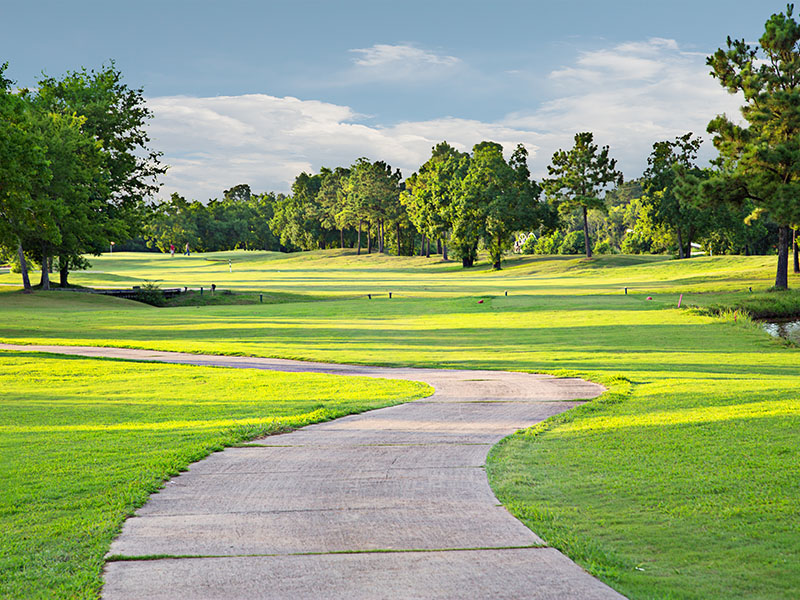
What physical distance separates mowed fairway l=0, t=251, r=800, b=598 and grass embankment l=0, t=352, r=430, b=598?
10.7 ft

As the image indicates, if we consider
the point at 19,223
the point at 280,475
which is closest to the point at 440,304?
the point at 19,223

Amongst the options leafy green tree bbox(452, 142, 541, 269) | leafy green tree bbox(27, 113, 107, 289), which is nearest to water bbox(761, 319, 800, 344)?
leafy green tree bbox(27, 113, 107, 289)

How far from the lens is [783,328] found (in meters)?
32.1

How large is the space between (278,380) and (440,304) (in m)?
25.8

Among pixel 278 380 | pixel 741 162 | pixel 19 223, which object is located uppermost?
pixel 741 162

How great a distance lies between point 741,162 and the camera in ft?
138

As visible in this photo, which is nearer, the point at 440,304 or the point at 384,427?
the point at 384,427

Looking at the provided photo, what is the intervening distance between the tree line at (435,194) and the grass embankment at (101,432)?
16.1 metres

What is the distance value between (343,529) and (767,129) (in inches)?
1800

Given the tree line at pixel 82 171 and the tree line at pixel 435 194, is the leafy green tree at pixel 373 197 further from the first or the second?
the tree line at pixel 82 171

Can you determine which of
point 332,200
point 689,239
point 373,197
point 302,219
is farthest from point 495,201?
point 302,219

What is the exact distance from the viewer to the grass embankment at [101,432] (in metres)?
5.21

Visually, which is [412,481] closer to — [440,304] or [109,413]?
[109,413]

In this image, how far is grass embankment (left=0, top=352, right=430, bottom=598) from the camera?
5211 mm
